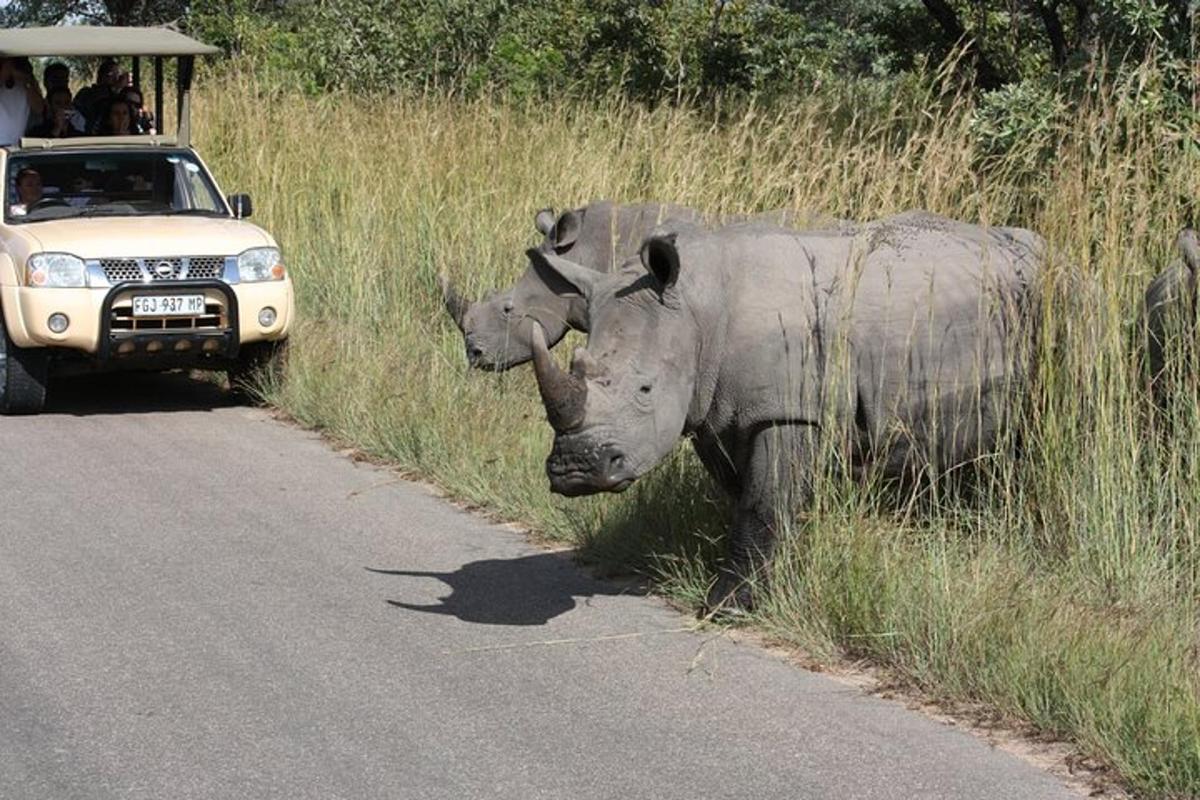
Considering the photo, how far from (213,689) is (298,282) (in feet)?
29.1

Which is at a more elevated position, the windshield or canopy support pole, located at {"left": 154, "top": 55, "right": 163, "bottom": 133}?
canopy support pole, located at {"left": 154, "top": 55, "right": 163, "bottom": 133}

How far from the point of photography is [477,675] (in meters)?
7.02

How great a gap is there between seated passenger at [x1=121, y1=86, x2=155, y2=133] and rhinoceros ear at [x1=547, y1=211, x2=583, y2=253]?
18.4 ft

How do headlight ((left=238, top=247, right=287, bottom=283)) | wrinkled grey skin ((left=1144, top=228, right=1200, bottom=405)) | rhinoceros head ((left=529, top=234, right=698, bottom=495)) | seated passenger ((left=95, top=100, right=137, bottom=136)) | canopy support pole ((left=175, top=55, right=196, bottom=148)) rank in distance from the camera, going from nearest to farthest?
rhinoceros head ((left=529, top=234, right=698, bottom=495)), wrinkled grey skin ((left=1144, top=228, right=1200, bottom=405)), headlight ((left=238, top=247, right=287, bottom=283)), seated passenger ((left=95, top=100, right=137, bottom=136)), canopy support pole ((left=175, top=55, right=196, bottom=148))

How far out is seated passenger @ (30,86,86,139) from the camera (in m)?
15.4

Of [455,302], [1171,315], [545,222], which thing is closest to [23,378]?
[455,302]

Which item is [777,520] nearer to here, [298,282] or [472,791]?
[472,791]

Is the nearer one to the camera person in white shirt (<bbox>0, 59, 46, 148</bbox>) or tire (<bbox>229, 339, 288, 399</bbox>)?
tire (<bbox>229, 339, 288, 399</bbox>)

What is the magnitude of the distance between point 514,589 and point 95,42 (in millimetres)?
7932

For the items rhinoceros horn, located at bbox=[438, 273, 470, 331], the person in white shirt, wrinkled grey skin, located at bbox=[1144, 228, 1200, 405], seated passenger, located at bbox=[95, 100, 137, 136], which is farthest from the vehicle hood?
wrinkled grey skin, located at bbox=[1144, 228, 1200, 405]

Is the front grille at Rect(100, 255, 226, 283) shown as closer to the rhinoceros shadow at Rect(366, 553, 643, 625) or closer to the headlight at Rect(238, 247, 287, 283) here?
the headlight at Rect(238, 247, 287, 283)

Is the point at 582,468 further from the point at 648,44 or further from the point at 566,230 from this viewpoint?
the point at 648,44

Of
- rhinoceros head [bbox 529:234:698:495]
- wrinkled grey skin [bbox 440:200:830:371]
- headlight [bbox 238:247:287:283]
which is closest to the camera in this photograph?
rhinoceros head [bbox 529:234:698:495]

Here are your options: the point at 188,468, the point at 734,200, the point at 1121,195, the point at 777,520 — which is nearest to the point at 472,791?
the point at 777,520
